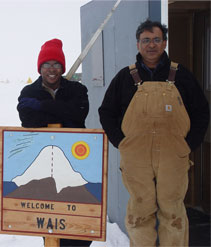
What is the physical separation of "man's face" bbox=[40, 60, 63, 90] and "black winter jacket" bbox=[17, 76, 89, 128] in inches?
2.2

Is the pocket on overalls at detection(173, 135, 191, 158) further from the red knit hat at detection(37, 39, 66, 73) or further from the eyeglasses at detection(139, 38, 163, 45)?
the red knit hat at detection(37, 39, 66, 73)

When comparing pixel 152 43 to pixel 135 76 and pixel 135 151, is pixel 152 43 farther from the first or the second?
pixel 135 151

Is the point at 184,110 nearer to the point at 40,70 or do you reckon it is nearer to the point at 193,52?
the point at 40,70

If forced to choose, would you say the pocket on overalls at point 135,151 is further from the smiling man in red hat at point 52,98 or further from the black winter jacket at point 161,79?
the smiling man in red hat at point 52,98

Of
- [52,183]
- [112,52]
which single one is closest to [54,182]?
[52,183]

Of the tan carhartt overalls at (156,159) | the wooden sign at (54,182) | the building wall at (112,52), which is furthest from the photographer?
the building wall at (112,52)

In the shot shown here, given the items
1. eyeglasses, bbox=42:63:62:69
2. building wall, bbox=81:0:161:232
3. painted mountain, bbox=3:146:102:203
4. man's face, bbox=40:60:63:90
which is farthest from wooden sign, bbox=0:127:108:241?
building wall, bbox=81:0:161:232

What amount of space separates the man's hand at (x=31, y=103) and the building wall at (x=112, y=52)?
1.24 meters

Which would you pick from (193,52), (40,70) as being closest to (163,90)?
(40,70)

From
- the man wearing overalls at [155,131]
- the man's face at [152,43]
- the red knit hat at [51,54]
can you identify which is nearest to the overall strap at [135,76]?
the man wearing overalls at [155,131]

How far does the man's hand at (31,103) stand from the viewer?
10.2 ft

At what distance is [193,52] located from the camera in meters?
5.07

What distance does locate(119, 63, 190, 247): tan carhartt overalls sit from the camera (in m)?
2.87

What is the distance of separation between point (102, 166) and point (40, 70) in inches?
35.2
